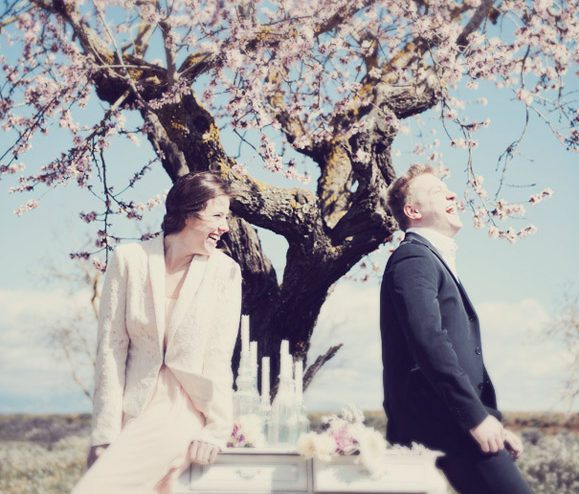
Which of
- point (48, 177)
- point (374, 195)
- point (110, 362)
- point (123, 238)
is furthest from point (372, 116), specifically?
point (110, 362)

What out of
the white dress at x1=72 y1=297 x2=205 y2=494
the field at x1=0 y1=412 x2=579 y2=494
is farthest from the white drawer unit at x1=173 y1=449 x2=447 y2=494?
the field at x1=0 y1=412 x2=579 y2=494

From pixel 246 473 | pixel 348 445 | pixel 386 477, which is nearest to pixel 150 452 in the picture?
pixel 246 473

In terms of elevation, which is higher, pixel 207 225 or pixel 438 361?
pixel 207 225

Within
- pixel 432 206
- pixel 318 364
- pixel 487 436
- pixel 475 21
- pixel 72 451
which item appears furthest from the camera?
pixel 72 451

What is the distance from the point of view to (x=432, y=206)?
326 centimetres

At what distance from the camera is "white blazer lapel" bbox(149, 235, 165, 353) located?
2.91 m

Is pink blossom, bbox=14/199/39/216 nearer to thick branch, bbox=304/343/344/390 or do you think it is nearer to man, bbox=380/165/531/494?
thick branch, bbox=304/343/344/390

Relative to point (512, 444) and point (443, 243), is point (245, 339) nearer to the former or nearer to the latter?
point (443, 243)

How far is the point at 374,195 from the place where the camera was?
242 inches

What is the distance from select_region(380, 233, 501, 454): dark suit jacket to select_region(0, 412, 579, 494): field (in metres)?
10.3

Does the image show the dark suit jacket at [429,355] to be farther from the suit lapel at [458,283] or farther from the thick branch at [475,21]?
the thick branch at [475,21]

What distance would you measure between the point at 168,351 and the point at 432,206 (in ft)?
4.17

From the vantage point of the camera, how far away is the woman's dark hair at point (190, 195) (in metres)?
3.04

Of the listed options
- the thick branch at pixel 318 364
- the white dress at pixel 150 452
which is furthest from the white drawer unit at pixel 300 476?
the thick branch at pixel 318 364
